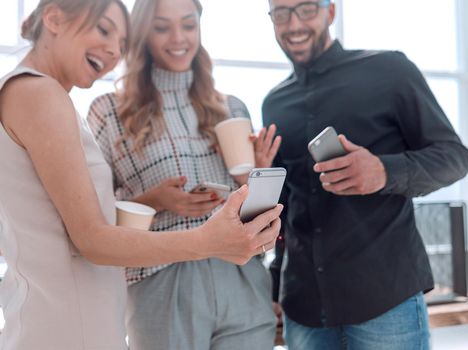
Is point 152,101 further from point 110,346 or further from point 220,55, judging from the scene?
point 220,55

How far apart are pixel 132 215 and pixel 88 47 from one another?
0.29m

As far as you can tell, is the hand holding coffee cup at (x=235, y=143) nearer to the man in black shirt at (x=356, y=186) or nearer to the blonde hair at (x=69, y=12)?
the man in black shirt at (x=356, y=186)

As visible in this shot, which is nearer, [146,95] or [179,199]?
[179,199]

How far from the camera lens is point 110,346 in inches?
34.2

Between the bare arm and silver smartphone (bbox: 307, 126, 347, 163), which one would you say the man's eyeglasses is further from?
the bare arm

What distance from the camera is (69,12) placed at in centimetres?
86

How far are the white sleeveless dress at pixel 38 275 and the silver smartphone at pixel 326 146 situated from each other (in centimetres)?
Answer: 46

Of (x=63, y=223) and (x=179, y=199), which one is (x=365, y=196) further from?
(x=63, y=223)

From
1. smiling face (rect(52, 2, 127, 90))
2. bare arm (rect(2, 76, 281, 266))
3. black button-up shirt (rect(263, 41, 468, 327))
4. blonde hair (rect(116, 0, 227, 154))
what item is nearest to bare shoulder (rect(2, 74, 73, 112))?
bare arm (rect(2, 76, 281, 266))

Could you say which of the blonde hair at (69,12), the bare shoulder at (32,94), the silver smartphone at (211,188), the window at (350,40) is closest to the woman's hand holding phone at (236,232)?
the silver smartphone at (211,188)

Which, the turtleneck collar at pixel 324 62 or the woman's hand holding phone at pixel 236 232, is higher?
the turtleneck collar at pixel 324 62

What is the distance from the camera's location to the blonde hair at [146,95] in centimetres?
114

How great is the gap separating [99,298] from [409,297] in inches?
24.8

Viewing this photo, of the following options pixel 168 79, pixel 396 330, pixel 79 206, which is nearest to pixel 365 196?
pixel 396 330
